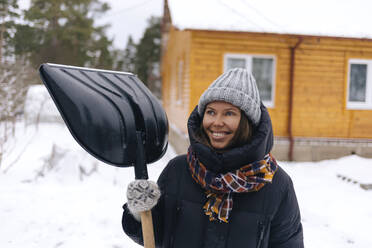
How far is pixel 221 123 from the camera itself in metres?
1.38

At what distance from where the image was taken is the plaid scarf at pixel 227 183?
131 cm

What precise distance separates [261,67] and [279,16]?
1566 mm

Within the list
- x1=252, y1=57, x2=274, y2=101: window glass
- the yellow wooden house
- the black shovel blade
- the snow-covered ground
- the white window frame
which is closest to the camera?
the black shovel blade

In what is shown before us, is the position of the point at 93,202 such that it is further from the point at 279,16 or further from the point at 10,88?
the point at 279,16

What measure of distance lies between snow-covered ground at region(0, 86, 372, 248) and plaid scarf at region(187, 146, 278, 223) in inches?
91.3

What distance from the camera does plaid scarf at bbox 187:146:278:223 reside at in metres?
1.31

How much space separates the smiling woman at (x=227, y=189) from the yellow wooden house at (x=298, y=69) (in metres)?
5.94

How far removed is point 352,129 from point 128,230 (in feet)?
25.9

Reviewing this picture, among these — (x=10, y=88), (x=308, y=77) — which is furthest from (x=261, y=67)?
(x=10, y=88)

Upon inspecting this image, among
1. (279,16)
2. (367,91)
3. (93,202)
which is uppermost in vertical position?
(279,16)

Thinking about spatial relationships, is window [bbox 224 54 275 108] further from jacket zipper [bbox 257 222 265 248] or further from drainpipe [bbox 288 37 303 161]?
jacket zipper [bbox 257 222 265 248]

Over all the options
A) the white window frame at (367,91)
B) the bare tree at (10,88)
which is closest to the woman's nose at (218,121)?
the bare tree at (10,88)

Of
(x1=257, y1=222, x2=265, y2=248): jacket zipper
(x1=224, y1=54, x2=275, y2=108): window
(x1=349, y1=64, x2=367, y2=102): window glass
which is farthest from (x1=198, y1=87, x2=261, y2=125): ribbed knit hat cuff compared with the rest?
(x1=349, y1=64, x2=367, y2=102): window glass

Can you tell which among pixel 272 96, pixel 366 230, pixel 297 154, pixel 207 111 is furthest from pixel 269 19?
pixel 207 111
